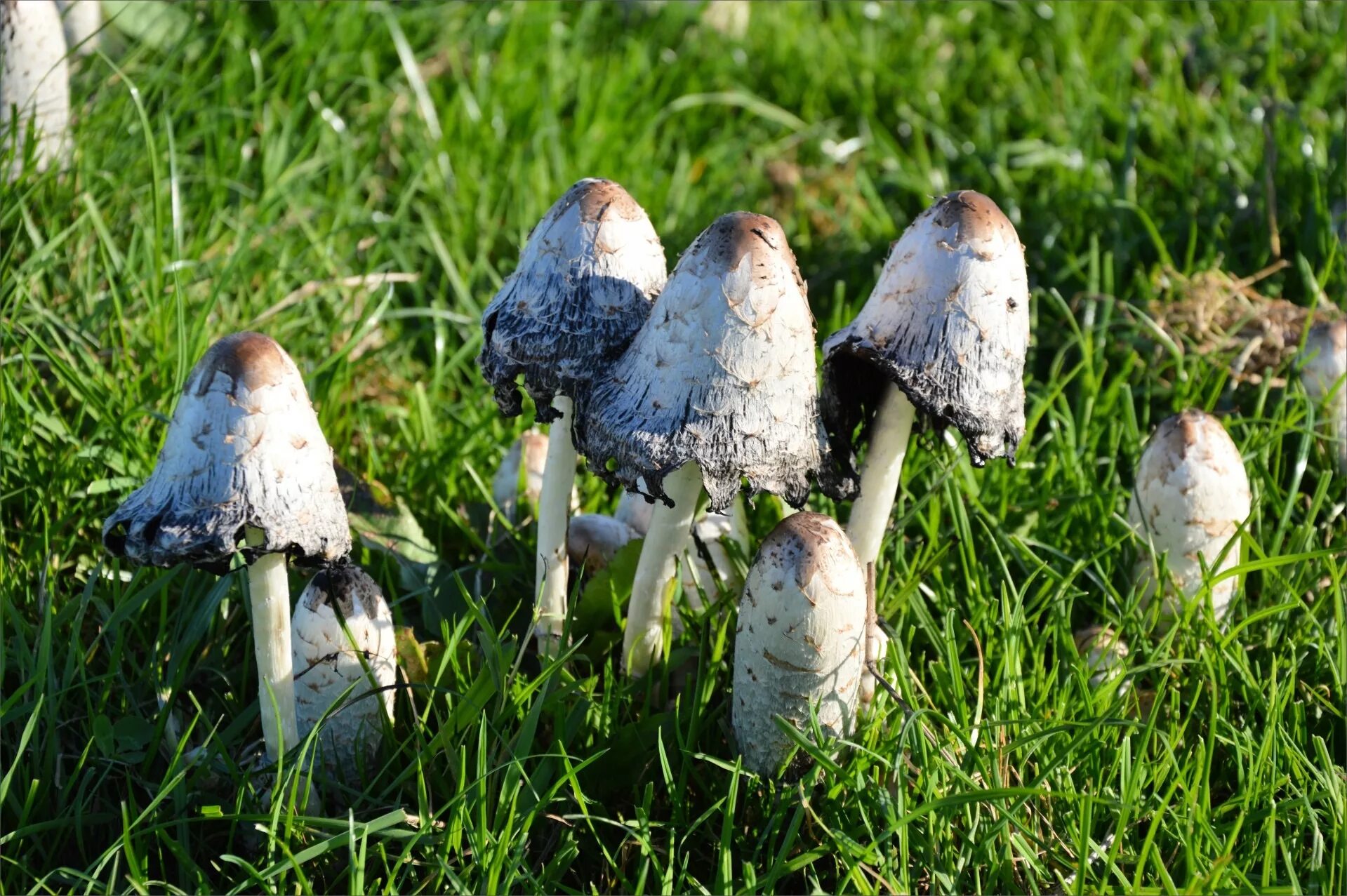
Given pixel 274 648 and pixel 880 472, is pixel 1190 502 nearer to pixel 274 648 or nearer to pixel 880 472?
pixel 880 472

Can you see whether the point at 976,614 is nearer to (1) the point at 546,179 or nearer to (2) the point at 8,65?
(1) the point at 546,179

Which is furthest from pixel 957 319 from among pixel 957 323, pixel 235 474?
pixel 235 474

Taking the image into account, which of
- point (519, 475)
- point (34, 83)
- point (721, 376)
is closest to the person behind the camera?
point (721, 376)

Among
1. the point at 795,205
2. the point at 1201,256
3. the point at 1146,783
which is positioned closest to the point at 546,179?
the point at 795,205

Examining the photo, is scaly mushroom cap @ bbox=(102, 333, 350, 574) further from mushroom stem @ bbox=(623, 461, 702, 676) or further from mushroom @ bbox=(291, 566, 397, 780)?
mushroom stem @ bbox=(623, 461, 702, 676)

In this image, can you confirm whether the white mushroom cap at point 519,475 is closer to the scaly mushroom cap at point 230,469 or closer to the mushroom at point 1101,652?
the scaly mushroom cap at point 230,469

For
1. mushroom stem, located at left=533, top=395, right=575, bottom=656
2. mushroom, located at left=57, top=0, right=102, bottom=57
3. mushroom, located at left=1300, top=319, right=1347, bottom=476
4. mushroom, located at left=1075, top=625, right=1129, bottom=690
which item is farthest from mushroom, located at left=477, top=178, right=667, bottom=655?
mushroom, located at left=57, top=0, right=102, bottom=57
